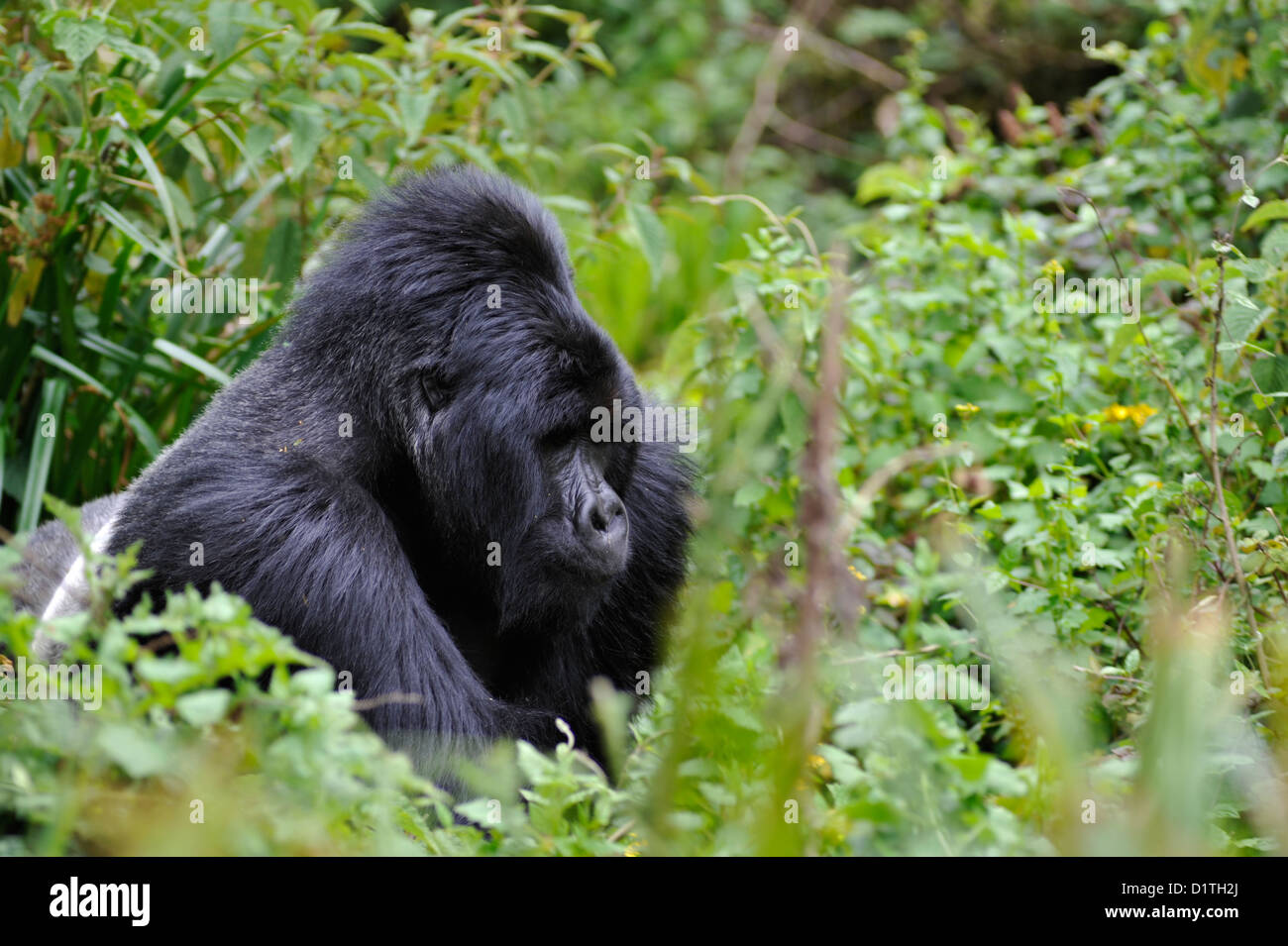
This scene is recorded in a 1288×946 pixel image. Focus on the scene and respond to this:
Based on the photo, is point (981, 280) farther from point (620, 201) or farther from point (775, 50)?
point (775, 50)

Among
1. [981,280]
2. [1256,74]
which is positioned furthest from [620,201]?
[1256,74]

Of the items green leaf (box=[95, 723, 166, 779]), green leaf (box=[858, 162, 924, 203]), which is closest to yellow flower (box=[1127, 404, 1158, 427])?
green leaf (box=[858, 162, 924, 203])

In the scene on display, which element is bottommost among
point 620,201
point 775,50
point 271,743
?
point 271,743

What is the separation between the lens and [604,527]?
311cm

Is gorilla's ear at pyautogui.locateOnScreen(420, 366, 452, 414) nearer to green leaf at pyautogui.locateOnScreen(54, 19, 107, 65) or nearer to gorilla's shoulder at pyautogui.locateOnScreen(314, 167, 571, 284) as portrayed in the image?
gorilla's shoulder at pyautogui.locateOnScreen(314, 167, 571, 284)

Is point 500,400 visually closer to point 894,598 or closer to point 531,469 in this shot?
point 531,469

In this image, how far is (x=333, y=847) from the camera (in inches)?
72.8

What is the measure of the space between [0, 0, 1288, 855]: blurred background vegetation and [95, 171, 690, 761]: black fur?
9.9 inches

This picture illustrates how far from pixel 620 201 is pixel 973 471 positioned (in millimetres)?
2062

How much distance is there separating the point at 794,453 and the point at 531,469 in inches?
57.4

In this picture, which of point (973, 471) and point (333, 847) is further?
point (973, 471)

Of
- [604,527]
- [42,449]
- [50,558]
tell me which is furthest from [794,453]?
[42,449]

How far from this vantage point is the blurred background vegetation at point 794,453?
70.3 inches

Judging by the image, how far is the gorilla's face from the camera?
3086mm
